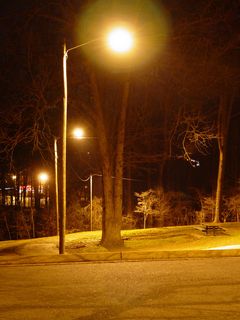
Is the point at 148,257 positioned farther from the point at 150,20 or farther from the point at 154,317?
the point at 150,20

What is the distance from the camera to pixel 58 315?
762 cm

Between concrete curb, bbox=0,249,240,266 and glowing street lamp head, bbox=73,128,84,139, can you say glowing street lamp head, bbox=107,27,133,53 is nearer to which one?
concrete curb, bbox=0,249,240,266

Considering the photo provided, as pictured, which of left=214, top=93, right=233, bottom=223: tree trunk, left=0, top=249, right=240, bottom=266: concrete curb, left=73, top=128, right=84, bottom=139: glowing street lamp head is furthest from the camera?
left=214, top=93, right=233, bottom=223: tree trunk

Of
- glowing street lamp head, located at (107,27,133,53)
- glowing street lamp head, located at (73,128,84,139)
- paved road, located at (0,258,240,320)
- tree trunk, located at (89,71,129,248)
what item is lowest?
paved road, located at (0,258,240,320)

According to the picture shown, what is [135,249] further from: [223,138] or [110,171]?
[223,138]

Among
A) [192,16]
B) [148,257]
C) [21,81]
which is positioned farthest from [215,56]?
[148,257]

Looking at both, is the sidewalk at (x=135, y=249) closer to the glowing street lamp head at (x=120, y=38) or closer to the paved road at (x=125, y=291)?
the paved road at (x=125, y=291)

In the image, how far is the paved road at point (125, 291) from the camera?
7621 millimetres

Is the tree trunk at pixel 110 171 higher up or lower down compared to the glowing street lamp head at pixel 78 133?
lower down

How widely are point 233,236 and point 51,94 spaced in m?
8.23

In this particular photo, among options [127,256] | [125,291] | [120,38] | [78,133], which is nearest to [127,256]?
[127,256]

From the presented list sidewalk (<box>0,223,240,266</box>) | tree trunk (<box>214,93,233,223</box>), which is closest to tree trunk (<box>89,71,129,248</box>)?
sidewalk (<box>0,223,240,266</box>)

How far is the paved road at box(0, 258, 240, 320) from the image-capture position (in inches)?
300

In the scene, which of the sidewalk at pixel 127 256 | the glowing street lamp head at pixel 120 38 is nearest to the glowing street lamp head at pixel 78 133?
the glowing street lamp head at pixel 120 38
